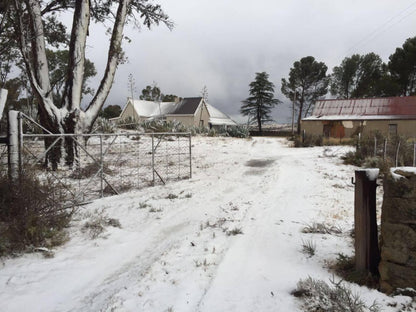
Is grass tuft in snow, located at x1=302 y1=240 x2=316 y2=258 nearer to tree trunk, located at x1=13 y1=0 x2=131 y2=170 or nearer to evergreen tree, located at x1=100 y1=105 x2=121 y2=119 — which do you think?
tree trunk, located at x1=13 y1=0 x2=131 y2=170

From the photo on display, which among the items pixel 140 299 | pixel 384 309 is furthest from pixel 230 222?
pixel 384 309

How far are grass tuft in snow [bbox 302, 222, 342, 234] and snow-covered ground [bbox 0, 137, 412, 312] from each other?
4.6 inches

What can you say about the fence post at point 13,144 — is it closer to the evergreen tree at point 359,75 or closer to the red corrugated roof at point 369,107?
the red corrugated roof at point 369,107

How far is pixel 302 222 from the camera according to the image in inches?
191

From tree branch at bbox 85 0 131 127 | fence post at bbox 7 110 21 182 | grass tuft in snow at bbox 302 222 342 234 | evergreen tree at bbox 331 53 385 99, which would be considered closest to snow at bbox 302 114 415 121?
evergreen tree at bbox 331 53 385 99

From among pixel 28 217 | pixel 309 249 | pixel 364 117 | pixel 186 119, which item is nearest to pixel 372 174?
pixel 309 249

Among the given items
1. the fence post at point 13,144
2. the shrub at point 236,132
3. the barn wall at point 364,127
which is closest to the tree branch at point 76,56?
the fence post at point 13,144

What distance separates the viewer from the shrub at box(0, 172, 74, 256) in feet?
12.2

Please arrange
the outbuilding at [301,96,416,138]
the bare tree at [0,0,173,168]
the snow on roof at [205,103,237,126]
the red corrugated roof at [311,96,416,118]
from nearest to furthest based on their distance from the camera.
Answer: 1. the bare tree at [0,0,173,168]
2. the outbuilding at [301,96,416,138]
3. the red corrugated roof at [311,96,416,118]
4. the snow on roof at [205,103,237,126]

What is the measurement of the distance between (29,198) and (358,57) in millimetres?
45985

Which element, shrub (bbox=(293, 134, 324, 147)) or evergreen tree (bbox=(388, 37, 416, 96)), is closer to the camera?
shrub (bbox=(293, 134, 324, 147))

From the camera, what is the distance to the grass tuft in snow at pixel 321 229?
4.29 metres

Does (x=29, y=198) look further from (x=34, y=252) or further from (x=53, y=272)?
(x=53, y=272)

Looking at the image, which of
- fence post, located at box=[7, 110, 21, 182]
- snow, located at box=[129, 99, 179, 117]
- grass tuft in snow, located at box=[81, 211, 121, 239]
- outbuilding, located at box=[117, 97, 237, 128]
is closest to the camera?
grass tuft in snow, located at box=[81, 211, 121, 239]
